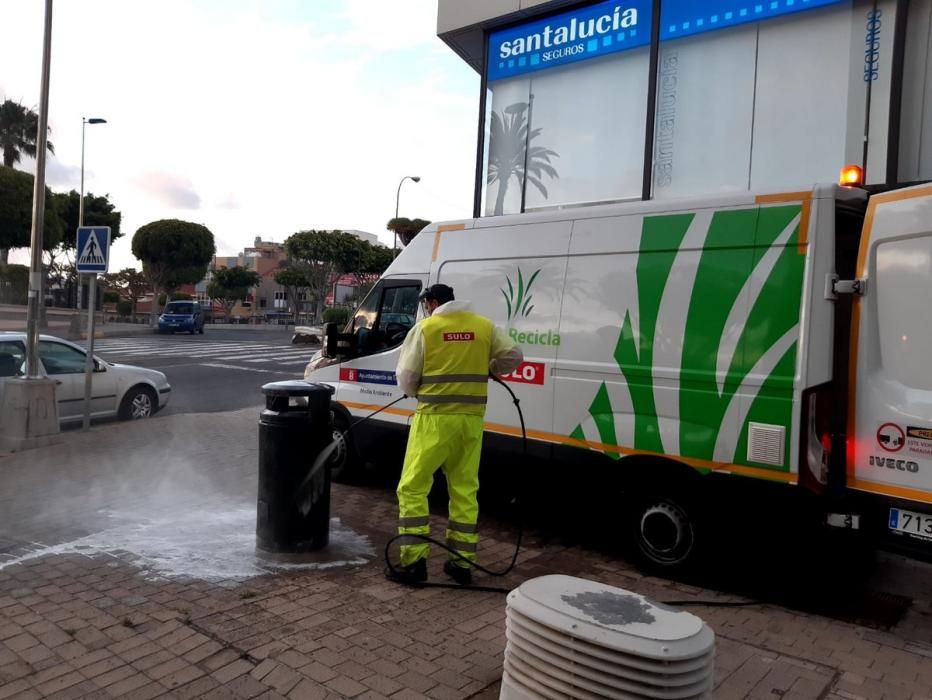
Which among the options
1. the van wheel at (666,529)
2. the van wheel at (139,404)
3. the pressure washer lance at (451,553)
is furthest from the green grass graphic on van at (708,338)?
the van wheel at (139,404)

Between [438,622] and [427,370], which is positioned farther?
[427,370]

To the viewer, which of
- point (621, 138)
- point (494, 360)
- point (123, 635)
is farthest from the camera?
point (621, 138)

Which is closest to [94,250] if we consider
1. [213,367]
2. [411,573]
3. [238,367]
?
[411,573]

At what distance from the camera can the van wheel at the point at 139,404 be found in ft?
36.1

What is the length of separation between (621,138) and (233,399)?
28.2 feet

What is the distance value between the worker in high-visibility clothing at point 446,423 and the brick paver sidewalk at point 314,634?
29cm

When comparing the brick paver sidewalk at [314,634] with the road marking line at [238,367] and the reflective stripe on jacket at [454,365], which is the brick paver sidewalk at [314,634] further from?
the road marking line at [238,367]

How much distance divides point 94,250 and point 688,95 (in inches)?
310

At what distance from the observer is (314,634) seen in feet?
12.7

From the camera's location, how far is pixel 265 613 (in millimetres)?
4094

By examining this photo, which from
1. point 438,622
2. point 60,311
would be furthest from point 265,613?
point 60,311

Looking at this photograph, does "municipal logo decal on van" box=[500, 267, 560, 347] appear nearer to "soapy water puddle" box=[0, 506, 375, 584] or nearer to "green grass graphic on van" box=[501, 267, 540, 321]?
"green grass graphic on van" box=[501, 267, 540, 321]

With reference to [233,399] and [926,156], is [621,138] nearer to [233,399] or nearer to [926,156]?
[926,156]

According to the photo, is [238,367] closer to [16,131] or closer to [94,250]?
[94,250]
